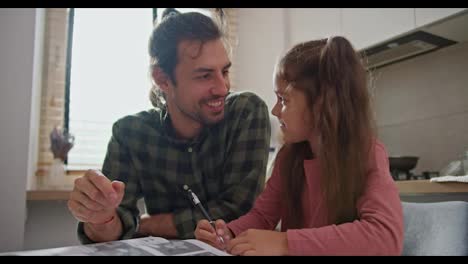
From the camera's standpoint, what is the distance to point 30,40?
1.34m

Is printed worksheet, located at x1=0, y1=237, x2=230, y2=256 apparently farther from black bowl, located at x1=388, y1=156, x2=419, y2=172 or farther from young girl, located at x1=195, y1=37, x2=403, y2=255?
black bowl, located at x1=388, y1=156, x2=419, y2=172

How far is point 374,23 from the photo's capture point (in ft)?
6.37

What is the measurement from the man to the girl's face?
0.20 meters

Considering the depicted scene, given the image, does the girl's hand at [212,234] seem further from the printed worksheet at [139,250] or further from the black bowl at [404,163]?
the black bowl at [404,163]

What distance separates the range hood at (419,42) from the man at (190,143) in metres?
0.69

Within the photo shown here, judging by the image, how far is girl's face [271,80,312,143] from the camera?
79 centimetres

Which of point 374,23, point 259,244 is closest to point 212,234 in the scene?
point 259,244

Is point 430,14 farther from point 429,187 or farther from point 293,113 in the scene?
point 293,113

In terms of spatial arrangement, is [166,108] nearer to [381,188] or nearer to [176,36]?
[176,36]

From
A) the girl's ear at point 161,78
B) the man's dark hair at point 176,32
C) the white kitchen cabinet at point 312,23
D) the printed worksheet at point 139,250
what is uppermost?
the white kitchen cabinet at point 312,23

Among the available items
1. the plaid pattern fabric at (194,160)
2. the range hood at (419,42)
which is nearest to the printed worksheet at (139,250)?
the plaid pattern fabric at (194,160)

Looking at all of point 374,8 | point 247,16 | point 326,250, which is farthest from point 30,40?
point 247,16

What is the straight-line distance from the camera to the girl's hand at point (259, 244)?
568mm
